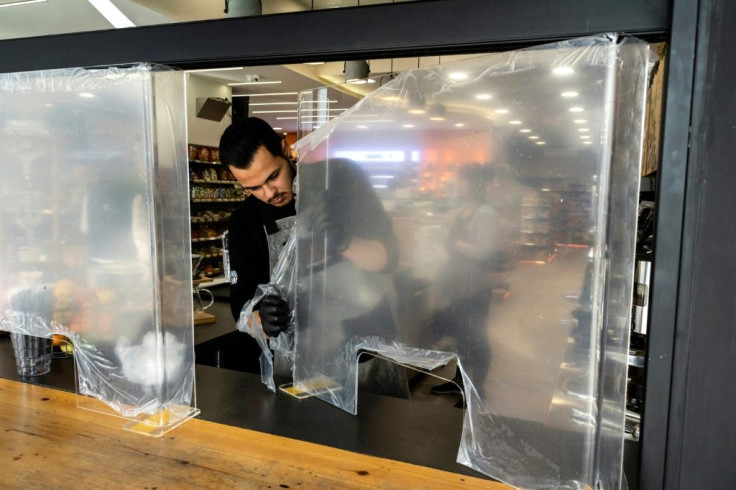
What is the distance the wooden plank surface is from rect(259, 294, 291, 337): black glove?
0.62ft

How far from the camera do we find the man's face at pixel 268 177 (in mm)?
1312

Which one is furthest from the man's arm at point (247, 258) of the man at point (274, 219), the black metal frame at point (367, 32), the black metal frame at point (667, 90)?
the black metal frame at point (667, 90)

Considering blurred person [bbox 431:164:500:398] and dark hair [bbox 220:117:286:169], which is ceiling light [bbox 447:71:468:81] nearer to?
blurred person [bbox 431:164:500:398]

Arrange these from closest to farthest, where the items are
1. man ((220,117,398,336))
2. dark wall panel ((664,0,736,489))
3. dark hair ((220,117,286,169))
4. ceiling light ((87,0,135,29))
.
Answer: dark wall panel ((664,0,736,489))
man ((220,117,398,336))
dark hair ((220,117,286,169))
ceiling light ((87,0,135,29))

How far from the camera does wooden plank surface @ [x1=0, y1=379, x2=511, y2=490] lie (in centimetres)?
69

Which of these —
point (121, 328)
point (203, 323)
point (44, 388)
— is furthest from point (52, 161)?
point (203, 323)

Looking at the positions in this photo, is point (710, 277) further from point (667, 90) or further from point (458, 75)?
point (458, 75)

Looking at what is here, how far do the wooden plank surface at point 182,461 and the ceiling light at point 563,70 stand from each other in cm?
55

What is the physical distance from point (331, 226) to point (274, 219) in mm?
747

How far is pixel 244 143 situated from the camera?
1.30 metres

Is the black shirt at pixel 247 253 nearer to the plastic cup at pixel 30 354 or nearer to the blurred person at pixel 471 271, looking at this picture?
the plastic cup at pixel 30 354

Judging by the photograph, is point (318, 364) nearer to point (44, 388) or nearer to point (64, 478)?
point (64, 478)

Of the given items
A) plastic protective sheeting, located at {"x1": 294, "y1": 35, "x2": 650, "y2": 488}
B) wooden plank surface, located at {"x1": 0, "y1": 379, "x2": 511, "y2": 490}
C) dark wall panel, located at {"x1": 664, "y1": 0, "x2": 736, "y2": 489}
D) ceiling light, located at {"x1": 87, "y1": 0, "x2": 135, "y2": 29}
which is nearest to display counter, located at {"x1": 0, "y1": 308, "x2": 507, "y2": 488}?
wooden plank surface, located at {"x1": 0, "y1": 379, "x2": 511, "y2": 490}

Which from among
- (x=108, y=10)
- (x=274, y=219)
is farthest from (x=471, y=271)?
(x=108, y=10)
